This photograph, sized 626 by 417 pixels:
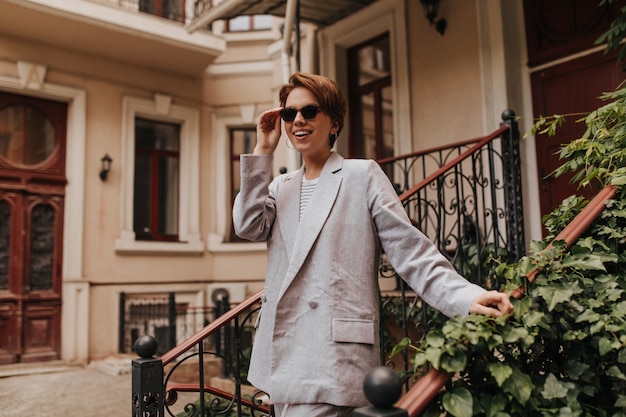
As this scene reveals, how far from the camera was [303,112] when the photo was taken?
1889 millimetres

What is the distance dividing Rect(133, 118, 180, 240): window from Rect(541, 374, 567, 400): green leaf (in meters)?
7.92

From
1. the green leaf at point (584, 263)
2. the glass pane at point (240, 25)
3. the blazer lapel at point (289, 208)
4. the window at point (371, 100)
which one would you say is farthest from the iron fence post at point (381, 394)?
the glass pane at point (240, 25)

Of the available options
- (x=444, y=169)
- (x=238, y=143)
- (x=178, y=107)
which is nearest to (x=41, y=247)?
(x=178, y=107)

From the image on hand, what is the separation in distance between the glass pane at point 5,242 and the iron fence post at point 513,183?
6.58m

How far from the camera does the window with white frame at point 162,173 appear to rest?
8.89 metres

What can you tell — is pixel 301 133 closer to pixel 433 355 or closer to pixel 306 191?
pixel 306 191

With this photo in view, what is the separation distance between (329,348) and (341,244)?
1.05 ft

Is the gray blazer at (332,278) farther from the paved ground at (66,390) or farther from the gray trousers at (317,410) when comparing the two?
the paved ground at (66,390)

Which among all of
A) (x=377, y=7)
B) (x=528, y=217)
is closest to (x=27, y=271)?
(x=377, y=7)

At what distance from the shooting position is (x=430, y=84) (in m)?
6.16

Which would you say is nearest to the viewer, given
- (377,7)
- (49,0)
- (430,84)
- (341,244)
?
(341,244)

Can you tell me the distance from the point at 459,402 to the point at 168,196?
27.1 ft

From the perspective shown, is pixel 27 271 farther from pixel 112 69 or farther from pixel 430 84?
pixel 430 84

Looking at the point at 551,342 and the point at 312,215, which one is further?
the point at 551,342
